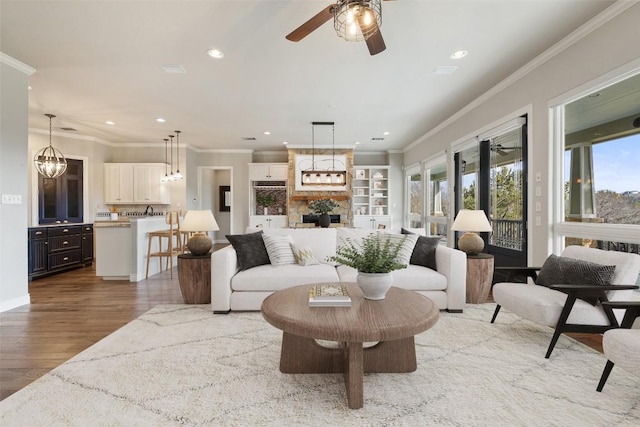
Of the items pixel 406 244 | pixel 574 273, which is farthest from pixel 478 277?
pixel 574 273

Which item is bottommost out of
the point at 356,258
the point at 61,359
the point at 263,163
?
the point at 61,359

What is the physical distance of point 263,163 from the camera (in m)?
8.75

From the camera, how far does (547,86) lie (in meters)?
3.40

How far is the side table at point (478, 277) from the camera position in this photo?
3.50m

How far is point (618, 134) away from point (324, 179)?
572 cm

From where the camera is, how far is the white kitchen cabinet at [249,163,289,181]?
8648 mm

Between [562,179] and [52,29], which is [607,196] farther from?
[52,29]

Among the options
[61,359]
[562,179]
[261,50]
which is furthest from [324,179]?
[61,359]

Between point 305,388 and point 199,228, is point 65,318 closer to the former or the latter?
point 199,228

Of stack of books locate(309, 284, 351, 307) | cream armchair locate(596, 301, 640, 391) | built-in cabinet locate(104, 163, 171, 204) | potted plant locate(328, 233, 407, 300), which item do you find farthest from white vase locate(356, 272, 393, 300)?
built-in cabinet locate(104, 163, 171, 204)

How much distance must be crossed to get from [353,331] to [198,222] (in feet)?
8.82

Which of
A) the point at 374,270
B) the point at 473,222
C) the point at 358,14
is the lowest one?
the point at 374,270

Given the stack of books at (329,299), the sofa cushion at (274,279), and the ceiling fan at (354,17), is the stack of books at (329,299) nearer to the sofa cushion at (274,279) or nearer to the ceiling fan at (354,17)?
the sofa cushion at (274,279)

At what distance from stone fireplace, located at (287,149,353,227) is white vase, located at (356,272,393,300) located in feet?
20.2
